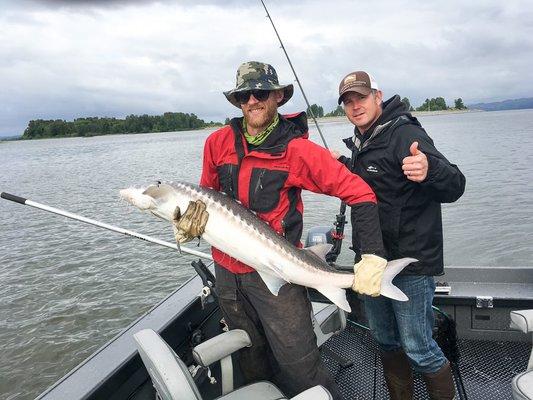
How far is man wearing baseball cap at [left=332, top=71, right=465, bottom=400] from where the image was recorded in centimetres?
309

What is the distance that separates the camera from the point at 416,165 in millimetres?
2801

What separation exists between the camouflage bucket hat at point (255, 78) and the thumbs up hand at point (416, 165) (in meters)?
1.05

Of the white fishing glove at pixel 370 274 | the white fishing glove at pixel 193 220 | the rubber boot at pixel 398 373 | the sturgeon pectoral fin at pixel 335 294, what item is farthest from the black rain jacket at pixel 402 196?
the white fishing glove at pixel 193 220

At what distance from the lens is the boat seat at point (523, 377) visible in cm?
246

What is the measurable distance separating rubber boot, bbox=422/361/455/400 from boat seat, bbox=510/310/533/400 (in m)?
0.61

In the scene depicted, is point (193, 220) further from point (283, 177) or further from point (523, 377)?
point (523, 377)

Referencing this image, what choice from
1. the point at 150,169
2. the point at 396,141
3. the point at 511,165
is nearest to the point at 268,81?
the point at 396,141

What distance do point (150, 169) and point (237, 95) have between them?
94.3 feet

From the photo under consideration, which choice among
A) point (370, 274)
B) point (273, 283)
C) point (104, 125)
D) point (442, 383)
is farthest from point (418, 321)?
point (104, 125)

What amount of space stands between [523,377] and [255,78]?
8.49ft

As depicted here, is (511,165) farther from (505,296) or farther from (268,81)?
(268,81)

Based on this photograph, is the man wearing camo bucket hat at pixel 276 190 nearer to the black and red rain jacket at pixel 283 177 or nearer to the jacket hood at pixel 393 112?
the black and red rain jacket at pixel 283 177

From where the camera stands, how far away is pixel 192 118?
134m

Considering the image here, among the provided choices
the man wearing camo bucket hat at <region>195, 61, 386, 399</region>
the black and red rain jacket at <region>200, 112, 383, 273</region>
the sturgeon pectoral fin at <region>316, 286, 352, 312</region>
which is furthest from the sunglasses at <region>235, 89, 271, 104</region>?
the sturgeon pectoral fin at <region>316, 286, 352, 312</region>
